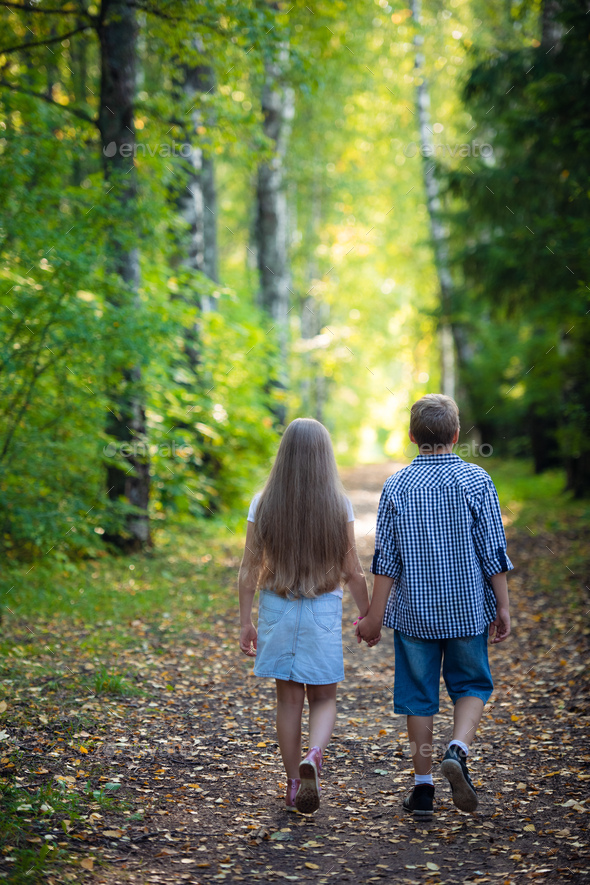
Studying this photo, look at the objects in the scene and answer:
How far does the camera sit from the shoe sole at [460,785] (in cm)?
328

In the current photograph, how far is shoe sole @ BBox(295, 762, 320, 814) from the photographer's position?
130 inches

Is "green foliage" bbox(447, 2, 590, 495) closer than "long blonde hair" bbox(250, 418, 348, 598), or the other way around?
"long blonde hair" bbox(250, 418, 348, 598)

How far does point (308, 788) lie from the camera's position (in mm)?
3299

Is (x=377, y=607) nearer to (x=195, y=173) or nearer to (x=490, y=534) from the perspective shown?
(x=490, y=534)

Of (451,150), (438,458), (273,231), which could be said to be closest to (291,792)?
(438,458)

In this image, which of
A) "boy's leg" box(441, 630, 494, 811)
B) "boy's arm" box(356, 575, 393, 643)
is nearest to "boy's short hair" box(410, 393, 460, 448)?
"boy's arm" box(356, 575, 393, 643)

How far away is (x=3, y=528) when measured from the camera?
20.9 ft

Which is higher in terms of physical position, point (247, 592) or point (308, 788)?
point (247, 592)

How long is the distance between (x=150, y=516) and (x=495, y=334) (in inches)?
524

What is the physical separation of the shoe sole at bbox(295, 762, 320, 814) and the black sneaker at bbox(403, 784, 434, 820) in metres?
0.57

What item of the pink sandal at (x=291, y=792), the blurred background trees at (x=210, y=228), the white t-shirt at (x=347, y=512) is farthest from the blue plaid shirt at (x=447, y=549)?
the blurred background trees at (x=210, y=228)

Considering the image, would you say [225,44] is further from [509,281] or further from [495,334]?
[495,334]

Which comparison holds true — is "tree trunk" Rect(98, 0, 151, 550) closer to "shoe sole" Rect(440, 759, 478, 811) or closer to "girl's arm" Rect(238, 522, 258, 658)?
"girl's arm" Rect(238, 522, 258, 658)

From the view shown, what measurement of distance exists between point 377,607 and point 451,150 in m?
15.3
